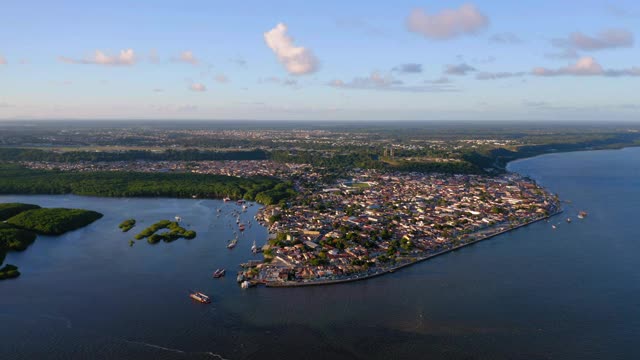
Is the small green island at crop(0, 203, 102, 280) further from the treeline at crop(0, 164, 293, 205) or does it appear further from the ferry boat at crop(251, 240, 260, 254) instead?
the ferry boat at crop(251, 240, 260, 254)

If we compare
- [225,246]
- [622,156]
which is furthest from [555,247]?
[622,156]

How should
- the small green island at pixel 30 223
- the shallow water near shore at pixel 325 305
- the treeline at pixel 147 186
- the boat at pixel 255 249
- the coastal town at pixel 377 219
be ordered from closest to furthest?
the shallow water near shore at pixel 325 305 < the coastal town at pixel 377 219 < the boat at pixel 255 249 < the small green island at pixel 30 223 < the treeline at pixel 147 186

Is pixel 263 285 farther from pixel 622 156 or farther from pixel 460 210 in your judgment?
pixel 622 156

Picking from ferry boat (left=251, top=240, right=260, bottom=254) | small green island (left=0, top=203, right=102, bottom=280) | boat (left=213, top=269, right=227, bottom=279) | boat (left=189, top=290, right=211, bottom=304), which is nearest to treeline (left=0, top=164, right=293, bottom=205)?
small green island (left=0, top=203, right=102, bottom=280)

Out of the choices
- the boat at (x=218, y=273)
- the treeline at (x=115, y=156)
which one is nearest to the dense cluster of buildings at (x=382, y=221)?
the boat at (x=218, y=273)

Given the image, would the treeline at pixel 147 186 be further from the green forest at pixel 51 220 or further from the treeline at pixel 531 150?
the treeline at pixel 531 150

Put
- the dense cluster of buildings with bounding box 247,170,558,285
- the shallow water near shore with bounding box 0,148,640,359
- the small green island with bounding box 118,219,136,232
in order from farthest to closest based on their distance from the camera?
the small green island with bounding box 118,219,136,232, the dense cluster of buildings with bounding box 247,170,558,285, the shallow water near shore with bounding box 0,148,640,359
